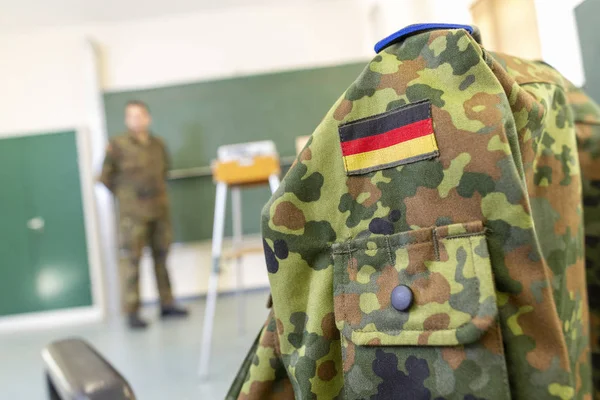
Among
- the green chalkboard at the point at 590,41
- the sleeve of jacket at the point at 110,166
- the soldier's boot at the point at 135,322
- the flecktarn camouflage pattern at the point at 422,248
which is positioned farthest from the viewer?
the sleeve of jacket at the point at 110,166

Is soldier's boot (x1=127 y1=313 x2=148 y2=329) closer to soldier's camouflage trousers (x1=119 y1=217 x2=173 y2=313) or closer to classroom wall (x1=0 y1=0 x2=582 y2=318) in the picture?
soldier's camouflage trousers (x1=119 y1=217 x2=173 y2=313)

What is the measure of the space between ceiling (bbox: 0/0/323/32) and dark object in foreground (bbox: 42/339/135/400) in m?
3.44

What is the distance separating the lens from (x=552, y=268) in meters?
0.48

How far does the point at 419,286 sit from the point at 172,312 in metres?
2.98

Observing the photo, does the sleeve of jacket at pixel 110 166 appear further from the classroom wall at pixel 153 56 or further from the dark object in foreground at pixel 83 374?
the dark object in foreground at pixel 83 374

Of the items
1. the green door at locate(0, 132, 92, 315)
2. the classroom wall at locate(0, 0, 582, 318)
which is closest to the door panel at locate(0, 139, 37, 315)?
the green door at locate(0, 132, 92, 315)

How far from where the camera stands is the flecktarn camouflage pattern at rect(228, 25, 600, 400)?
0.36 metres

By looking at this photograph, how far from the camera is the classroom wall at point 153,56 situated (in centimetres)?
367

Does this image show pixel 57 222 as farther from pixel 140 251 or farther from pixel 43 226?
pixel 140 251

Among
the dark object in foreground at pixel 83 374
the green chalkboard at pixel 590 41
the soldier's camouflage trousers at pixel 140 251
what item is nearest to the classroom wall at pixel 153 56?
the soldier's camouflage trousers at pixel 140 251

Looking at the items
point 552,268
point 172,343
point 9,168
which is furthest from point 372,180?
point 9,168

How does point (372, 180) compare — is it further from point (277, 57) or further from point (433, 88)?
point (277, 57)

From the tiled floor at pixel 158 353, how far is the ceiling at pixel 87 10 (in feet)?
7.59

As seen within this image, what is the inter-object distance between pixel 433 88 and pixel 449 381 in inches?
9.9
